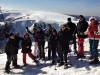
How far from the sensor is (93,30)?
396 inches

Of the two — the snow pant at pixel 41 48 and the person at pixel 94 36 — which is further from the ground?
the person at pixel 94 36

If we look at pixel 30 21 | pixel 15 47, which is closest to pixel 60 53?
pixel 15 47

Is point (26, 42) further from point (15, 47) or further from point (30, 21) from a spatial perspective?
point (30, 21)

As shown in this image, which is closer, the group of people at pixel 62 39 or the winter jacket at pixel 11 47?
the group of people at pixel 62 39

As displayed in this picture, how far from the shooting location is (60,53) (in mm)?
10539

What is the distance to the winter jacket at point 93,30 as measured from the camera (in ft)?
32.7

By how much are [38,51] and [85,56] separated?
9.54 ft

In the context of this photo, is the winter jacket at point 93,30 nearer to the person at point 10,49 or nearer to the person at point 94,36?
the person at point 94,36

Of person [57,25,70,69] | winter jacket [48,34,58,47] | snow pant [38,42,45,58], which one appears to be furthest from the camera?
snow pant [38,42,45,58]

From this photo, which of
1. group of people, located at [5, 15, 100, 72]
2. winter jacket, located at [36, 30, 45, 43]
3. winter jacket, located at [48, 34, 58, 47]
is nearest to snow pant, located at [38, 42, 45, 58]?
group of people, located at [5, 15, 100, 72]

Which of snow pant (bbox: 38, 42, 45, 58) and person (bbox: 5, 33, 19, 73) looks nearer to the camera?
person (bbox: 5, 33, 19, 73)

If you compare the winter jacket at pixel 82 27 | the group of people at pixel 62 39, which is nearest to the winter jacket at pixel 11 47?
the group of people at pixel 62 39

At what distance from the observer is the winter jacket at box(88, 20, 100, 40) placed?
32.7 ft

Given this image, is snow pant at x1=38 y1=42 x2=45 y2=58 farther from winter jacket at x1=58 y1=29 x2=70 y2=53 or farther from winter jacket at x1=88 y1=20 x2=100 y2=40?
winter jacket at x1=88 y1=20 x2=100 y2=40
